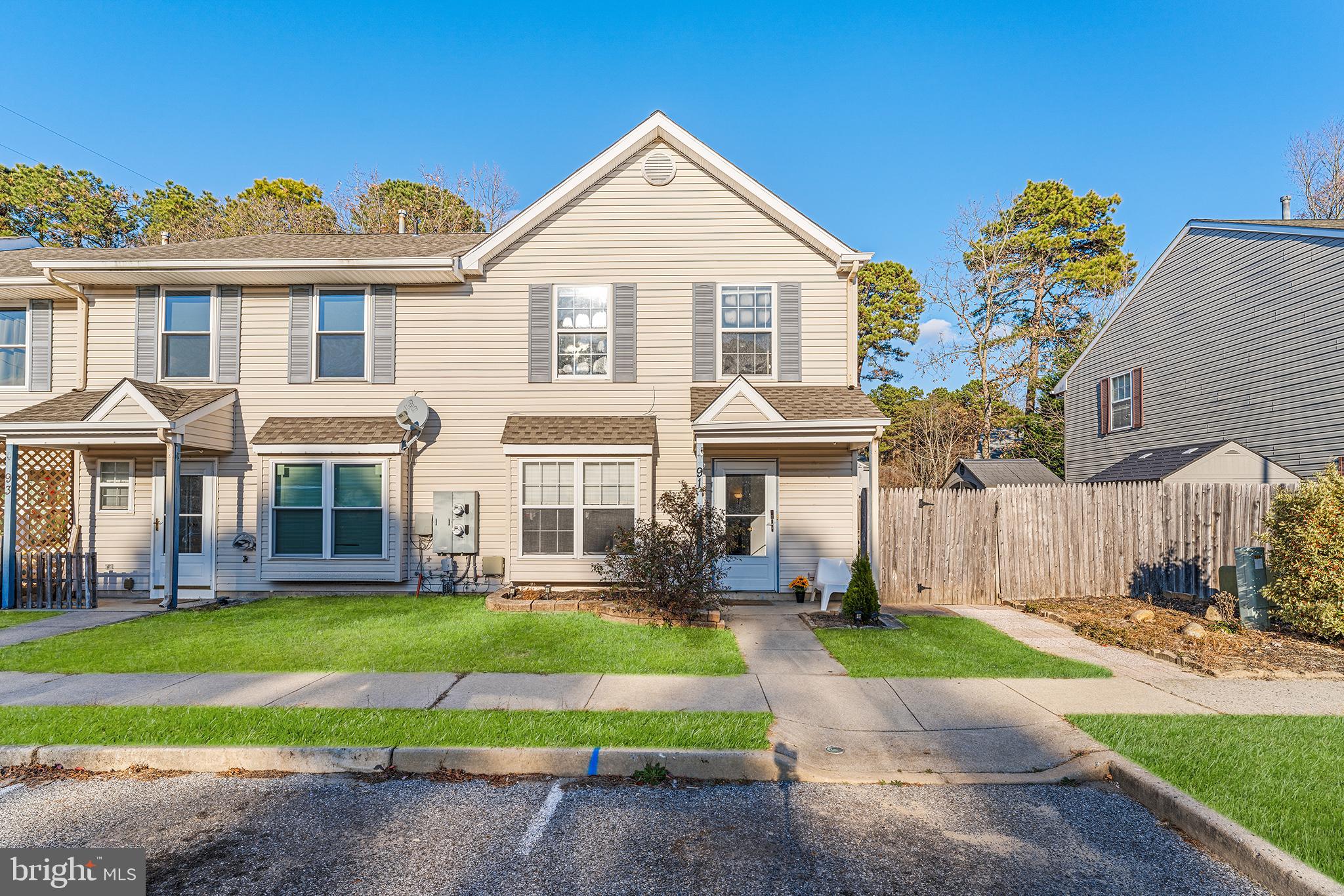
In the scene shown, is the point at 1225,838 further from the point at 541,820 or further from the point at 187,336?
the point at 187,336

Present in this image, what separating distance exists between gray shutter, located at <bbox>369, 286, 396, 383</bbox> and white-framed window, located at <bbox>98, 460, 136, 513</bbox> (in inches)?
171

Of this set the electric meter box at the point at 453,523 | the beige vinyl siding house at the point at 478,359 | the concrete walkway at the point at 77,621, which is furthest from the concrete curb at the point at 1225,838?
the concrete walkway at the point at 77,621

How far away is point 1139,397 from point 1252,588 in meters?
10.6

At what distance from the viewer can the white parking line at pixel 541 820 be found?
3.41 meters

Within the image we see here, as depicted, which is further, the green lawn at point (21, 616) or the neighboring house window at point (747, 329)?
the neighboring house window at point (747, 329)

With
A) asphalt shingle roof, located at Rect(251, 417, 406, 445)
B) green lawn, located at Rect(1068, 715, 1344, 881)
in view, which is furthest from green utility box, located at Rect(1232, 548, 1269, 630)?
asphalt shingle roof, located at Rect(251, 417, 406, 445)

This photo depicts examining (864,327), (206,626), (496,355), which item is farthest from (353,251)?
(864,327)

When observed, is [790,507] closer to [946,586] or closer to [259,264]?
[946,586]

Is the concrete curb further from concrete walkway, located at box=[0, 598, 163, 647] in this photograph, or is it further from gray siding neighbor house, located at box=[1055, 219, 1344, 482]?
gray siding neighbor house, located at box=[1055, 219, 1344, 482]

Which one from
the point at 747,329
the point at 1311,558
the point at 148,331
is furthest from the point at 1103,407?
the point at 148,331

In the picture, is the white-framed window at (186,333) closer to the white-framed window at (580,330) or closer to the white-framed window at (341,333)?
the white-framed window at (341,333)

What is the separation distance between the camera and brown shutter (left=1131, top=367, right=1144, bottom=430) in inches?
676

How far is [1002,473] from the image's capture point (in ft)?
72.1

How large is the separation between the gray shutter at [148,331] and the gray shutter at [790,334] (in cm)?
1049
